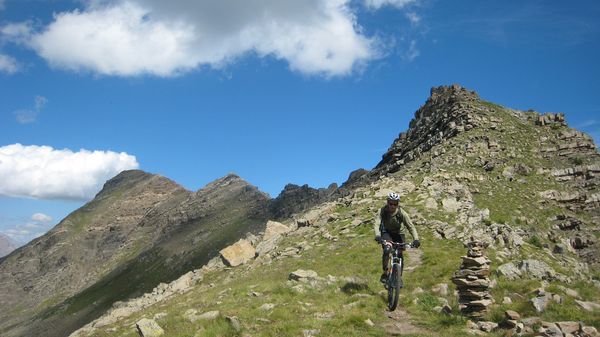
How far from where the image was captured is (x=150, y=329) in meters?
15.8

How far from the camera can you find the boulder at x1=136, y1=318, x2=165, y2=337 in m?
15.5

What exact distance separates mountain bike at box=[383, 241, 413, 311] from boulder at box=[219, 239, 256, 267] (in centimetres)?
2326

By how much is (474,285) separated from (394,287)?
287 cm

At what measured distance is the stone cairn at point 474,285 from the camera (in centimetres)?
1571

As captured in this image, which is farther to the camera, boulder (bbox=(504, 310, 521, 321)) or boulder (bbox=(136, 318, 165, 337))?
boulder (bbox=(136, 318, 165, 337))

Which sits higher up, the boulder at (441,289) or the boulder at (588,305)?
the boulder at (441,289)

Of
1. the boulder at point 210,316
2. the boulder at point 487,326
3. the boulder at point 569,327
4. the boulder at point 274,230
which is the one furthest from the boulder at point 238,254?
the boulder at point 569,327

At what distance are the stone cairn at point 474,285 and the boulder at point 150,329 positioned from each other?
10.7 metres

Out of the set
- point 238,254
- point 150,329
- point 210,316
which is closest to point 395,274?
point 210,316

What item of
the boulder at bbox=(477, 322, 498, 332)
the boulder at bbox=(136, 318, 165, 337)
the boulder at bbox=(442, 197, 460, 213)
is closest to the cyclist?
the boulder at bbox=(477, 322, 498, 332)

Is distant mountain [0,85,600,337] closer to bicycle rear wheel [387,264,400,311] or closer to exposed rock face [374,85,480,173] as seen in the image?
exposed rock face [374,85,480,173]

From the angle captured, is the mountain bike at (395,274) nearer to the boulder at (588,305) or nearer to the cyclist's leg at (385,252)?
the cyclist's leg at (385,252)

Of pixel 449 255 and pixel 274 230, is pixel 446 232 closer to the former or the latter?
pixel 449 255

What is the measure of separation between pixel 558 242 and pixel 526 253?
44.0 feet
